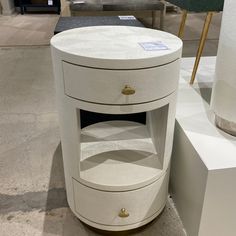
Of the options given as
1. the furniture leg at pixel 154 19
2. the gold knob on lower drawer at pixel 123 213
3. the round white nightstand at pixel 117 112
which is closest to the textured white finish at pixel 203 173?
the round white nightstand at pixel 117 112

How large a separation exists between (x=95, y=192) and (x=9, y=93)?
4.57 feet

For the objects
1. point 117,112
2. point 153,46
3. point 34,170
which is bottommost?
point 34,170

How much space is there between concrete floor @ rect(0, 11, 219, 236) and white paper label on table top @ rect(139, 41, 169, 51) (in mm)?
618

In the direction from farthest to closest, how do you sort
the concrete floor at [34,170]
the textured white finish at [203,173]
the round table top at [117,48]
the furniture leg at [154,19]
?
1. the furniture leg at [154,19]
2. the concrete floor at [34,170]
3. the textured white finish at [203,173]
4. the round table top at [117,48]

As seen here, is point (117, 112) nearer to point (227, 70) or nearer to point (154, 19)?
point (227, 70)

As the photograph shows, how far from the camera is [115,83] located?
743mm

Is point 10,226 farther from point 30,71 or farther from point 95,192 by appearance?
point 30,71

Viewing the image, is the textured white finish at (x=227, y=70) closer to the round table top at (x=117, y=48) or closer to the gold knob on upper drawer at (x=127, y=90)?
the round table top at (x=117, y=48)

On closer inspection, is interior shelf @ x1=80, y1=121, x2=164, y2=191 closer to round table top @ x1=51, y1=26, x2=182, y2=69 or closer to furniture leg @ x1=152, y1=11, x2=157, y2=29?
round table top @ x1=51, y1=26, x2=182, y2=69

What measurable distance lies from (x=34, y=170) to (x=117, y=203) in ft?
1.82

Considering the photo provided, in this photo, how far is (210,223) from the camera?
2.95ft

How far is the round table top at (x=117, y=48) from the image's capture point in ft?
2.39

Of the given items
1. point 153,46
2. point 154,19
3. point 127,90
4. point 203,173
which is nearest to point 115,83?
point 127,90

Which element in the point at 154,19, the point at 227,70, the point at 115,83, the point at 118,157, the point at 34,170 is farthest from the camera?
the point at 154,19
